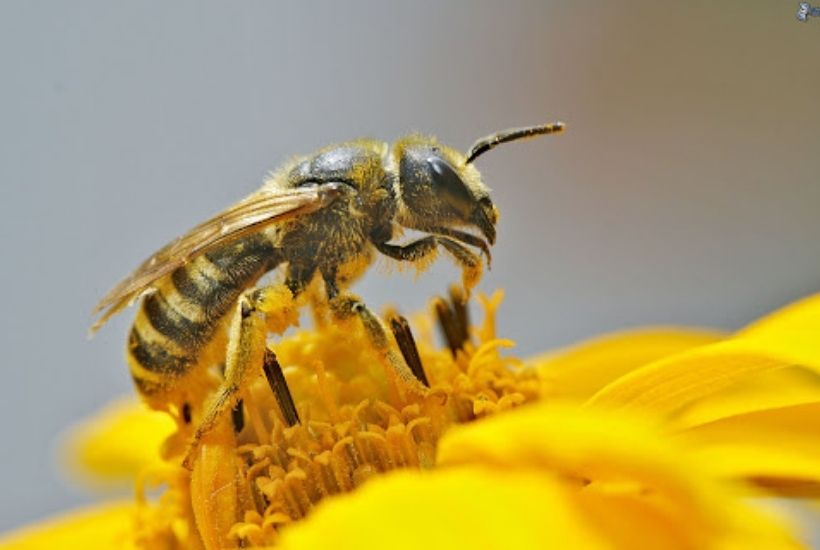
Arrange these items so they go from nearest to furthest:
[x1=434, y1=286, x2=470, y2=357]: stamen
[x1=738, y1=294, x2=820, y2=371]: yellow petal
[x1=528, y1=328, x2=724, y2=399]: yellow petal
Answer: [x1=738, y1=294, x2=820, y2=371]: yellow petal
[x1=434, y1=286, x2=470, y2=357]: stamen
[x1=528, y1=328, x2=724, y2=399]: yellow petal

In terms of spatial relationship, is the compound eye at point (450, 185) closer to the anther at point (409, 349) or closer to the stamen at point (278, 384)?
the anther at point (409, 349)

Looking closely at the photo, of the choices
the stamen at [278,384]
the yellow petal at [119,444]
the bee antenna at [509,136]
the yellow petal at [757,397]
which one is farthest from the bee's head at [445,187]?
the yellow petal at [119,444]

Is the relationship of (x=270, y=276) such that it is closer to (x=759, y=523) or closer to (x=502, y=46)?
(x=759, y=523)

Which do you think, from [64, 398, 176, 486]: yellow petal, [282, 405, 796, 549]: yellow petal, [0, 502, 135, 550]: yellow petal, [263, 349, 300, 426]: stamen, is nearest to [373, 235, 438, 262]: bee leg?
[263, 349, 300, 426]: stamen

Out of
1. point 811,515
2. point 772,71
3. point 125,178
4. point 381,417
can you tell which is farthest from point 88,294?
point 811,515

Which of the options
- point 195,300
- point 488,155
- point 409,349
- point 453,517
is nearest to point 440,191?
point 409,349

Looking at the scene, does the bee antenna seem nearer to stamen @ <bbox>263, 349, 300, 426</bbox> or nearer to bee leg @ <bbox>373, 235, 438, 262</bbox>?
bee leg @ <bbox>373, 235, 438, 262</bbox>
